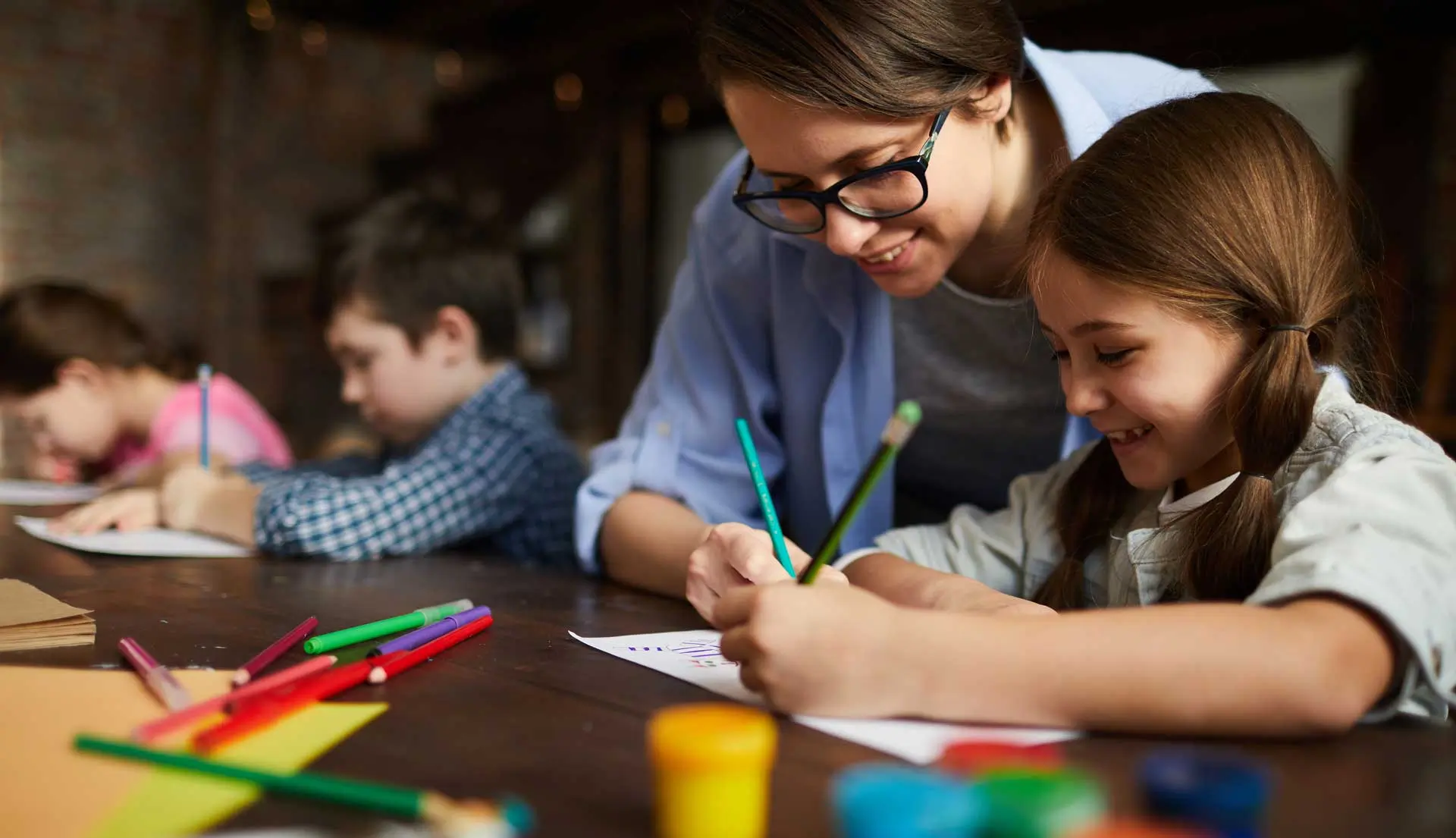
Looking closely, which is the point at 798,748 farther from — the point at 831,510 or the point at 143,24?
the point at 143,24

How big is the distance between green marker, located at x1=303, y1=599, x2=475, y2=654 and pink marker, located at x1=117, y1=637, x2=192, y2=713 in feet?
0.37

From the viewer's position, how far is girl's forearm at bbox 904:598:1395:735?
2.25ft

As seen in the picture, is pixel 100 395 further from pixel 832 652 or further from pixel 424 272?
pixel 832 652

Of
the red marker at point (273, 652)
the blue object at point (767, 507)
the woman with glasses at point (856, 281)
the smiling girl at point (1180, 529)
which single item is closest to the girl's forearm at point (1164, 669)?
the smiling girl at point (1180, 529)

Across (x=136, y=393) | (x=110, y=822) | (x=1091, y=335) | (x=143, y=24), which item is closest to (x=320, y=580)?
(x=110, y=822)

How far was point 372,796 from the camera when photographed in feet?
1.85

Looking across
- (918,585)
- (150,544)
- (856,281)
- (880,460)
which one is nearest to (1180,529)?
(918,585)

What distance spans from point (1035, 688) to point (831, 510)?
29.1 inches

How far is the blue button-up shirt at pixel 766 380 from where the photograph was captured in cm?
140

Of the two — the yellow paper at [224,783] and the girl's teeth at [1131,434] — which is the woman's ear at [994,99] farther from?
the yellow paper at [224,783]

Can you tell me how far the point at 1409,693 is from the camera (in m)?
0.74

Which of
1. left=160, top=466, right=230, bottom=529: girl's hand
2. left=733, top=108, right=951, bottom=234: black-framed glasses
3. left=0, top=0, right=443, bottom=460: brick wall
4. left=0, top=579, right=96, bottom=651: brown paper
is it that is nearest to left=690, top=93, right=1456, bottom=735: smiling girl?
left=733, top=108, right=951, bottom=234: black-framed glasses

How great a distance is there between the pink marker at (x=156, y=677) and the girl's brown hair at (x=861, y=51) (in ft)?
2.28

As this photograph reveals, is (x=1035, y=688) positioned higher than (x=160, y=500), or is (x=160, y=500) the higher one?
(x=1035, y=688)
